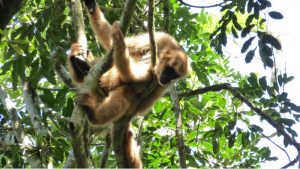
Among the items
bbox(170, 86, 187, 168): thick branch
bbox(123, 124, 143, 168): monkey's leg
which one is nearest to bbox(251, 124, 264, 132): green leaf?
bbox(170, 86, 187, 168): thick branch

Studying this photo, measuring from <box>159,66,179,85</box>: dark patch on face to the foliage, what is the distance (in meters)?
0.74

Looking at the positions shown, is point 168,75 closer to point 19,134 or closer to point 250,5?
point 250,5

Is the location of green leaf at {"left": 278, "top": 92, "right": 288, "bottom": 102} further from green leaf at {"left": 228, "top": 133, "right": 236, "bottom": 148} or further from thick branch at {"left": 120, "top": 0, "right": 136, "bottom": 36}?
thick branch at {"left": 120, "top": 0, "right": 136, "bottom": 36}

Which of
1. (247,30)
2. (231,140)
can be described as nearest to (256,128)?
(231,140)

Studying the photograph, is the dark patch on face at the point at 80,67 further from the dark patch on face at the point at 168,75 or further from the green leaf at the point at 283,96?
the green leaf at the point at 283,96

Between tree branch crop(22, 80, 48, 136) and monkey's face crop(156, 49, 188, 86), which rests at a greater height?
monkey's face crop(156, 49, 188, 86)

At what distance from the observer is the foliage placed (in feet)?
19.1

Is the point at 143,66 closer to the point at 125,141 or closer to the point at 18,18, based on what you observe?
the point at 125,141

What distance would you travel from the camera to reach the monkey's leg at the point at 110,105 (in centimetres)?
527

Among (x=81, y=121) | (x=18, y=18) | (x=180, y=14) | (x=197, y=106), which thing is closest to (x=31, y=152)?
(x=81, y=121)

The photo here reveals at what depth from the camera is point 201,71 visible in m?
7.85

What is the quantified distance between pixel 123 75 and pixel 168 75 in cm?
58

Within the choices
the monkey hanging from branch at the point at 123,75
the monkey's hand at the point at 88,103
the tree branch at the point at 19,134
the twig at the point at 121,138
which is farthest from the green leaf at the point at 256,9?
the tree branch at the point at 19,134

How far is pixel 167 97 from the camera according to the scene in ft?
26.9
